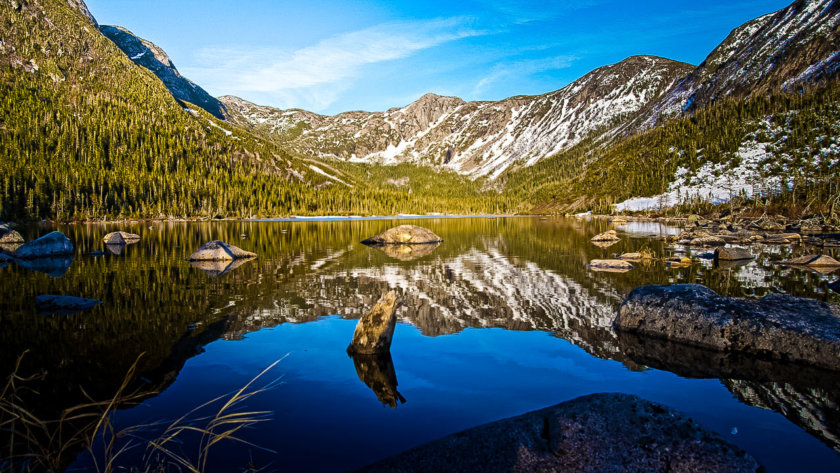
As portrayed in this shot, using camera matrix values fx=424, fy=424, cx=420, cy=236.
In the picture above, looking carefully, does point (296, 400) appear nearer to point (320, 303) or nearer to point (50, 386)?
point (50, 386)

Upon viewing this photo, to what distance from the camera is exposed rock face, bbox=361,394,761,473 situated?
5.71 m

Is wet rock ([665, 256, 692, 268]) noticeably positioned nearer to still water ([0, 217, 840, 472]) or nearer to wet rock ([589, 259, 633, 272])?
wet rock ([589, 259, 633, 272])

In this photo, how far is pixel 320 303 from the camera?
59.2 feet

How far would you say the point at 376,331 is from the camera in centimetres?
1183

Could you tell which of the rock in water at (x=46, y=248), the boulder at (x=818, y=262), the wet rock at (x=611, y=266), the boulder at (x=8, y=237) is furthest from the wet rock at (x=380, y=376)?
the boulder at (x=8, y=237)

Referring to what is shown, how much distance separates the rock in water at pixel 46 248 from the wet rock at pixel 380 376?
114 feet

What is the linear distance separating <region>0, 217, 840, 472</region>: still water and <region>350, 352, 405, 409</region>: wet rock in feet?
0.21

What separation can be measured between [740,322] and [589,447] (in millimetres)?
8459

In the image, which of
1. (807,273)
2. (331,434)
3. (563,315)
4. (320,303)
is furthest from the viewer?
(807,273)

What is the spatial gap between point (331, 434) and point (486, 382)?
3.97 meters

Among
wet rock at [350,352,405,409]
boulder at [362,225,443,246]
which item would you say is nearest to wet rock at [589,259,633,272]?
wet rock at [350,352,405,409]

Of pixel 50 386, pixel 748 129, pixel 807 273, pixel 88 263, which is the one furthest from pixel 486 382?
pixel 748 129

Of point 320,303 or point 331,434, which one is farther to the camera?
point 320,303

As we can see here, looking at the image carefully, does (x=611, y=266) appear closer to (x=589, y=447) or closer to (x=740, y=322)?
(x=740, y=322)
